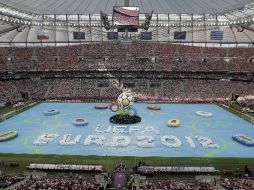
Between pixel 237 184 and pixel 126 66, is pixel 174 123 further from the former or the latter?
pixel 126 66

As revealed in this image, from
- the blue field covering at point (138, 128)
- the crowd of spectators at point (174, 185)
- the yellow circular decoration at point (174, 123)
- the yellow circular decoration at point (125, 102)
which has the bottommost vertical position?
the blue field covering at point (138, 128)

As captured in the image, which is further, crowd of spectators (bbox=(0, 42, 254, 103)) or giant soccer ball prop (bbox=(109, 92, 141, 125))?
crowd of spectators (bbox=(0, 42, 254, 103))

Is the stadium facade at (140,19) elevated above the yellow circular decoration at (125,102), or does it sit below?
above

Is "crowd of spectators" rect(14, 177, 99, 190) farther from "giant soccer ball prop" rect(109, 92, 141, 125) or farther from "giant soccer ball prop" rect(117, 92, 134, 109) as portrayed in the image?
"giant soccer ball prop" rect(109, 92, 141, 125)

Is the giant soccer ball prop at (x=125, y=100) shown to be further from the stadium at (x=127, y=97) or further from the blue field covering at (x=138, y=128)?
the blue field covering at (x=138, y=128)

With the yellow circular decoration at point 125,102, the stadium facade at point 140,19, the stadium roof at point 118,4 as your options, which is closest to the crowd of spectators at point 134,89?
the stadium facade at point 140,19

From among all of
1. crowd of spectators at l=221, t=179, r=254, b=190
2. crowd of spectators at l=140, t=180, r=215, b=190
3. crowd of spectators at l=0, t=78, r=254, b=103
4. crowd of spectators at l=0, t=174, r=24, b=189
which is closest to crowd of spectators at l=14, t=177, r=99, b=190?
crowd of spectators at l=0, t=174, r=24, b=189

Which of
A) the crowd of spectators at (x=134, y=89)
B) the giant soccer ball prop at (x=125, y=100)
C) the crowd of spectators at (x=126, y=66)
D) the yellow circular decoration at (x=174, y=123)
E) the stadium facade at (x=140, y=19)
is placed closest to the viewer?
the giant soccer ball prop at (x=125, y=100)

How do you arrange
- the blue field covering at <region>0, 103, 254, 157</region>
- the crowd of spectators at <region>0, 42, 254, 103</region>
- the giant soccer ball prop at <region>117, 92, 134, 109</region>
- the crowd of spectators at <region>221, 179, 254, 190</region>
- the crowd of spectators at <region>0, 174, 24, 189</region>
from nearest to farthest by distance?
the crowd of spectators at <region>221, 179, 254, 190</region> → the crowd of spectators at <region>0, 174, 24, 189</region> → the blue field covering at <region>0, 103, 254, 157</region> → the giant soccer ball prop at <region>117, 92, 134, 109</region> → the crowd of spectators at <region>0, 42, 254, 103</region>
